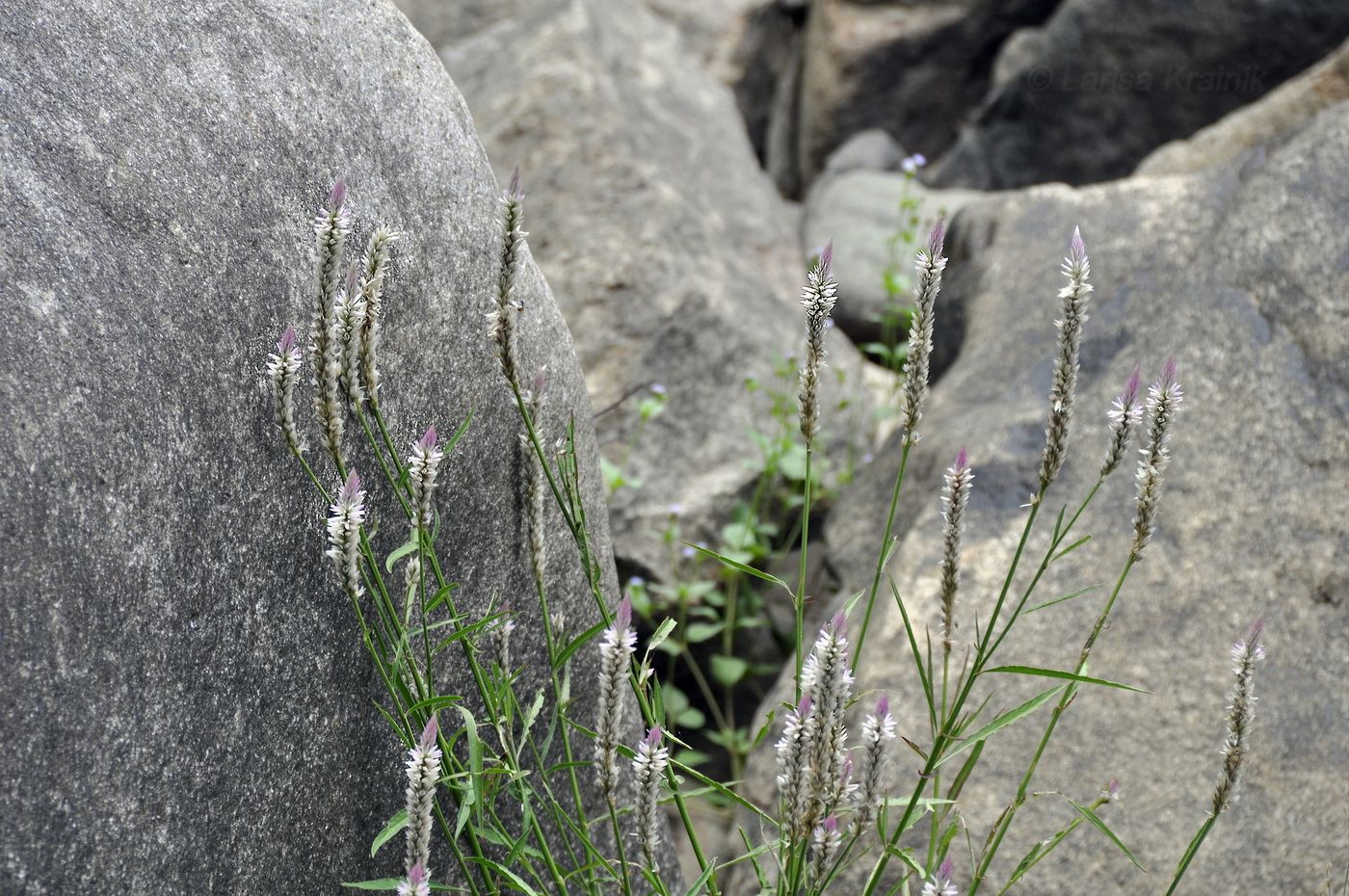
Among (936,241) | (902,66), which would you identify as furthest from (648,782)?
(902,66)

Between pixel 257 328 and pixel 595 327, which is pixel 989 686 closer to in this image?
pixel 257 328

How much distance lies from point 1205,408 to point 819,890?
1.71 m

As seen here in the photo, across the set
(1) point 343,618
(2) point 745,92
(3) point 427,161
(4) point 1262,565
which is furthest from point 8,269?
(2) point 745,92

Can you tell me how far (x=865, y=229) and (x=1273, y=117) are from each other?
2263mm

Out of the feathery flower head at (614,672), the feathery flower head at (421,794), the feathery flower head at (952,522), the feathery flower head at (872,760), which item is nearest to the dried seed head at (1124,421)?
the feathery flower head at (952,522)

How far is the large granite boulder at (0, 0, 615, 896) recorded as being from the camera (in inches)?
52.9

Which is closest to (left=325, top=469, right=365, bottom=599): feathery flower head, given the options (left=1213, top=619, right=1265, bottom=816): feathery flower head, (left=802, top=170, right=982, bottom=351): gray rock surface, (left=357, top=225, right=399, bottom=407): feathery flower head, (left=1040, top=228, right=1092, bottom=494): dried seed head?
(left=357, top=225, right=399, bottom=407): feathery flower head

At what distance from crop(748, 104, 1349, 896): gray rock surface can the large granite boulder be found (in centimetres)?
95

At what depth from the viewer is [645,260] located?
4.15 metres

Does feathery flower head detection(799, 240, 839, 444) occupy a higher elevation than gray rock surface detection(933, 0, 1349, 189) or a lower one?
lower

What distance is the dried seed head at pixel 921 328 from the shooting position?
141 centimetres

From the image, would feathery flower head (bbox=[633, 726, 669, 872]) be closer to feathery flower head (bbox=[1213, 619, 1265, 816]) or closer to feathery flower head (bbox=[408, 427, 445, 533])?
feathery flower head (bbox=[408, 427, 445, 533])

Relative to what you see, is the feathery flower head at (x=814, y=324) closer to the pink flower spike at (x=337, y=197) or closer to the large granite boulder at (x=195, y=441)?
the pink flower spike at (x=337, y=197)

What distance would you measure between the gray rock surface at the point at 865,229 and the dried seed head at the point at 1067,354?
325cm
